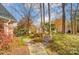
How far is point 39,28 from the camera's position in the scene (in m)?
1.73

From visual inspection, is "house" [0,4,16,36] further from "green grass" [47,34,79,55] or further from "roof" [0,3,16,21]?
"green grass" [47,34,79,55]

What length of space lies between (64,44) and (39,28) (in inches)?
9.4

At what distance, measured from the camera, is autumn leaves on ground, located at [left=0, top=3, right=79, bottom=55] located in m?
1.72

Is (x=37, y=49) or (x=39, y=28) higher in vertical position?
(x=39, y=28)

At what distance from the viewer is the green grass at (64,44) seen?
1.71 meters

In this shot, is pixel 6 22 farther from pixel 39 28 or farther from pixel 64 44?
pixel 64 44

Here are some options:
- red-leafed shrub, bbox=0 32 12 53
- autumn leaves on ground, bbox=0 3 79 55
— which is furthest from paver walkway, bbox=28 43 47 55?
red-leafed shrub, bbox=0 32 12 53

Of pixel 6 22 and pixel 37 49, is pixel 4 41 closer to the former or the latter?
pixel 6 22

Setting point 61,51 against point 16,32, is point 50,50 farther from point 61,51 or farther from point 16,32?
point 16,32

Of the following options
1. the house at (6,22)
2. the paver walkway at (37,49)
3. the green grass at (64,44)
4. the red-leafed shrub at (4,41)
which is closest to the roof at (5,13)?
the house at (6,22)

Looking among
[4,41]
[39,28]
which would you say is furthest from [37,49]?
[4,41]

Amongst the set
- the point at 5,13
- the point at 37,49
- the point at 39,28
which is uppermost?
the point at 5,13

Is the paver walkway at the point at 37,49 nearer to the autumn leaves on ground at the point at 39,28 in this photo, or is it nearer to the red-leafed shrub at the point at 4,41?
the autumn leaves on ground at the point at 39,28
